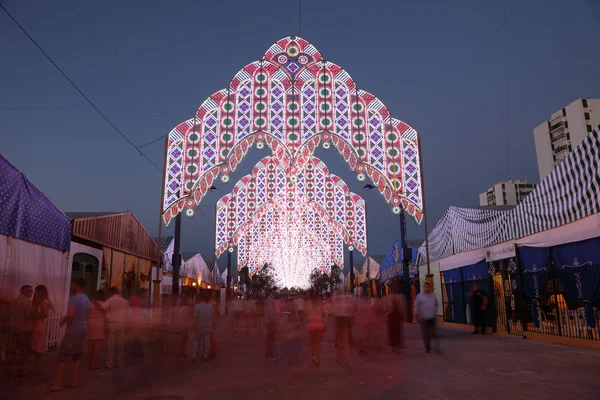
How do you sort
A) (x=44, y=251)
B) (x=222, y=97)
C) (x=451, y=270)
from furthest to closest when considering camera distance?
(x=451, y=270), (x=222, y=97), (x=44, y=251)

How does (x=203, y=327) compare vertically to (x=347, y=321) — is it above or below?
below

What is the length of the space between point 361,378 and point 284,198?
20.0m

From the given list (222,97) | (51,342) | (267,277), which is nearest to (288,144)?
(222,97)

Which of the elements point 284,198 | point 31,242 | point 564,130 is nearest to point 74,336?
point 31,242

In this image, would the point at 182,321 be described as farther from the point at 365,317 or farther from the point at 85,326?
the point at 365,317

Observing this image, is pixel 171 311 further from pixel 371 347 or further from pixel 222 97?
pixel 222 97

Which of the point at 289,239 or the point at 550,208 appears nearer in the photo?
the point at 550,208

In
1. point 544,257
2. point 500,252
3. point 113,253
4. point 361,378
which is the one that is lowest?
point 361,378

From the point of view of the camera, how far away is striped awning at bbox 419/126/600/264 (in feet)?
35.1

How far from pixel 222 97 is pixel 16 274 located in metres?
8.07

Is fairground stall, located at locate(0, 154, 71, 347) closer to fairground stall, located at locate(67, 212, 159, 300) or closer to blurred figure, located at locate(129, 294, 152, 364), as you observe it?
fairground stall, located at locate(67, 212, 159, 300)

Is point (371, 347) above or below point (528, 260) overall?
below

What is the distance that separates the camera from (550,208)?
12.6 metres

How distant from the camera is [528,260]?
45.8 feet
